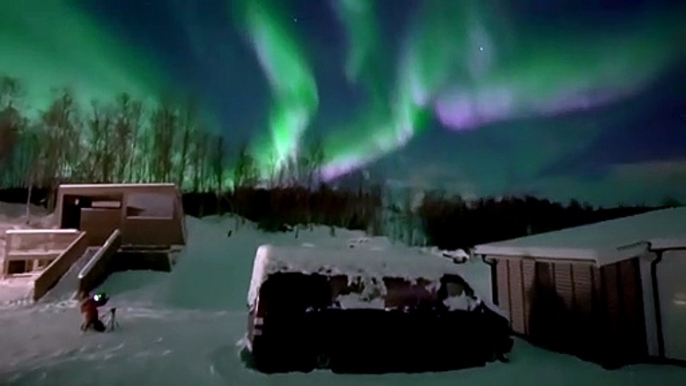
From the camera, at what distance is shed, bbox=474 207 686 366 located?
8.76 metres

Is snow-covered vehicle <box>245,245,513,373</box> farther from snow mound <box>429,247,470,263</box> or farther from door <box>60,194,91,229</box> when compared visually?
snow mound <box>429,247,470,263</box>

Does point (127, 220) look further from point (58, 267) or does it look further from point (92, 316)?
point (92, 316)

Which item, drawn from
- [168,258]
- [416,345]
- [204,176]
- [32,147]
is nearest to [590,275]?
[416,345]

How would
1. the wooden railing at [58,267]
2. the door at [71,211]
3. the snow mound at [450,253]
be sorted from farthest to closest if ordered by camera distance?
the snow mound at [450,253]
the door at [71,211]
the wooden railing at [58,267]

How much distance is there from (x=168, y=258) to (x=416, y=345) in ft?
43.5

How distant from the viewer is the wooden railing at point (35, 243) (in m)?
19.7

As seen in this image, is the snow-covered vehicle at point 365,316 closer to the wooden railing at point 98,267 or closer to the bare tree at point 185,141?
the wooden railing at point 98,267

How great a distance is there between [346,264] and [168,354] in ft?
11.0

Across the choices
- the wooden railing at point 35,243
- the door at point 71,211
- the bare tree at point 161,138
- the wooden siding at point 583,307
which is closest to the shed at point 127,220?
the door at point 71,211

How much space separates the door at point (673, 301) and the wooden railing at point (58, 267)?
49.8 ft

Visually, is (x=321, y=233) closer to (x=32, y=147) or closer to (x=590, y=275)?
(x=32, y=147)

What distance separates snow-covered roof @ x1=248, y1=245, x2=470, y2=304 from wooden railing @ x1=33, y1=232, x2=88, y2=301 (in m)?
9.96

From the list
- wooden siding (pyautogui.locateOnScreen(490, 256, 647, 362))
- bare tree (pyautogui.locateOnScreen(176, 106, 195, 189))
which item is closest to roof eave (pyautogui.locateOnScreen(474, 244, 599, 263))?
wooden siding (pyautogui.locateOnScreen(490, 256, 647, 362))

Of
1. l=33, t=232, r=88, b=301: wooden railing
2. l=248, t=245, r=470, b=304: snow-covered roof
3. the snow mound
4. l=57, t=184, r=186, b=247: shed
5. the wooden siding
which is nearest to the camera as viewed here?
l=248, t=245, r=470, b=304: snow-covered roof
